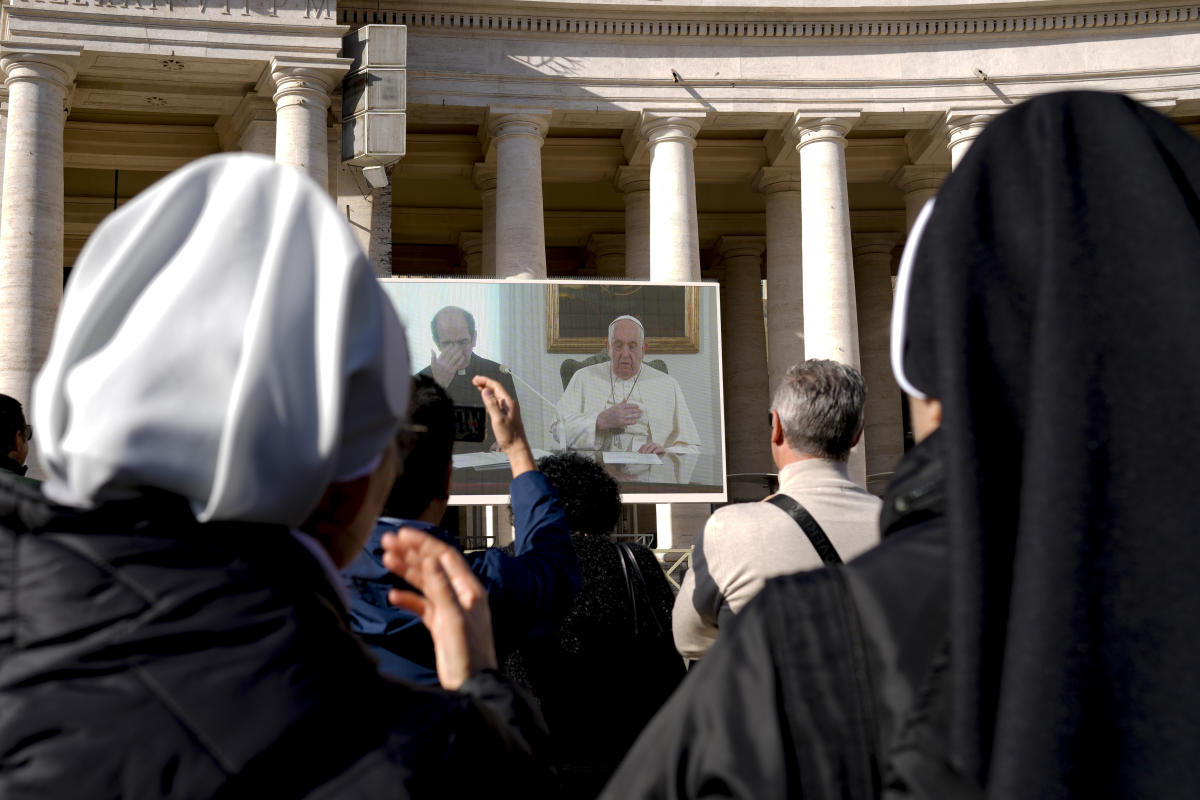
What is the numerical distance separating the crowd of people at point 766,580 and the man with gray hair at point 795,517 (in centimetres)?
276

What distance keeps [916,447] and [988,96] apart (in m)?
33.4

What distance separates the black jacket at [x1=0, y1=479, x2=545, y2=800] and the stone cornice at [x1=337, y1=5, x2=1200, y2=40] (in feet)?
104

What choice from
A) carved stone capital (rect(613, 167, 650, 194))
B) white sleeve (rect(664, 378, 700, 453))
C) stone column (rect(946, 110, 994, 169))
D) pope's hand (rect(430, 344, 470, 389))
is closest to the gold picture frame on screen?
white sleeve (rect(664, 378, 700, 453))

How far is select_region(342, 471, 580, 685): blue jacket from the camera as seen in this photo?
3.98 meters

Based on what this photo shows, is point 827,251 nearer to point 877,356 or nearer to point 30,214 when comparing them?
point 877,356

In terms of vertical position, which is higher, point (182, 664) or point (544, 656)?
point (182, 664)

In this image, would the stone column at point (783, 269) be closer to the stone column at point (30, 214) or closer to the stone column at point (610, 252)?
the stone column at point (610, 252)

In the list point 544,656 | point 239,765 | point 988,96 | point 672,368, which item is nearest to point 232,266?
point 239,765

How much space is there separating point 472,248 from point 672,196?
1243 cm

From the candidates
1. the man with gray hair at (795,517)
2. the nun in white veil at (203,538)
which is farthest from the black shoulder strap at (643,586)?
the nun in white veil at (203,538)

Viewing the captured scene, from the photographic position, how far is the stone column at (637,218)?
35.2 m

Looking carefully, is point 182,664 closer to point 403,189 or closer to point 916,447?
point 916,447

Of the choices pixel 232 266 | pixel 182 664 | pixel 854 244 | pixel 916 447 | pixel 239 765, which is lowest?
pixel 239 765

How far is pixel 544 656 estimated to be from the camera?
18.7 feet
